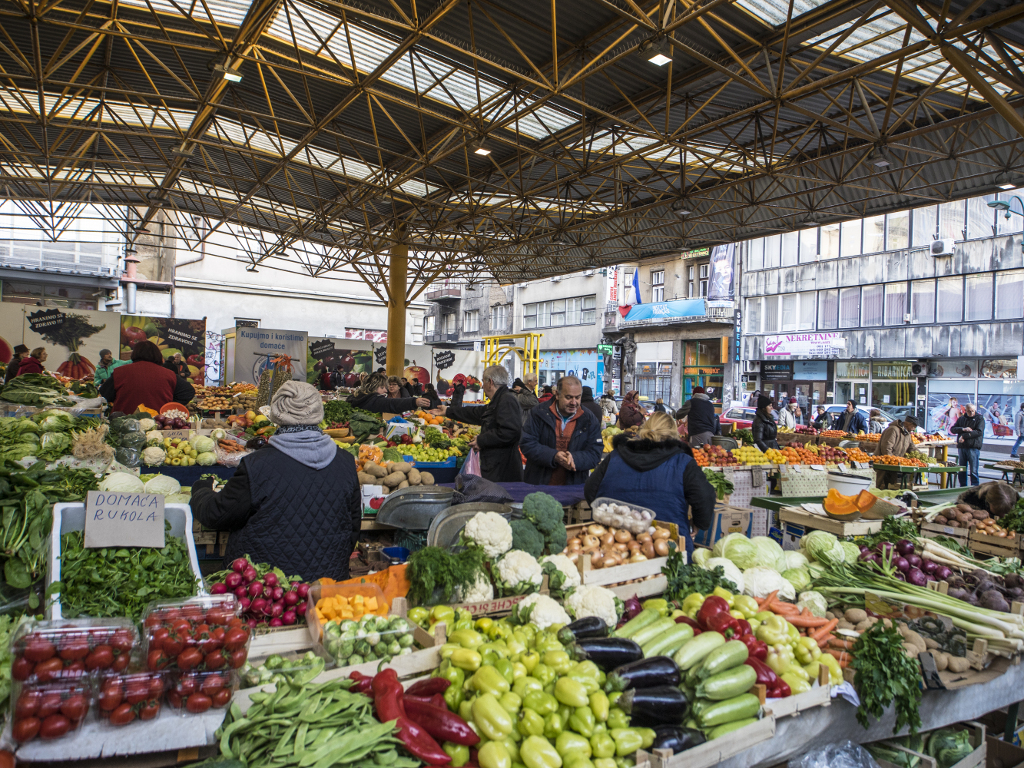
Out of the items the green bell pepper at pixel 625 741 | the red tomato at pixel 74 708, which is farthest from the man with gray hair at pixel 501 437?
the red tomato at pixel 74 708

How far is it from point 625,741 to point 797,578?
2233 mm

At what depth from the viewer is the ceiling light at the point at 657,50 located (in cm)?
664

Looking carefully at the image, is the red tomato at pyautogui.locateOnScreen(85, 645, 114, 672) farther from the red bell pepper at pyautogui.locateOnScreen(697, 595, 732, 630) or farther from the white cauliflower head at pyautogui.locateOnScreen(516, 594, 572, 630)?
the red bell pepper at pyautogui.locateOnScreen(697, 595, 732, 630)

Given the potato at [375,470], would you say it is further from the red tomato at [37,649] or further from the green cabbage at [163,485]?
the red tomato at [37,649]

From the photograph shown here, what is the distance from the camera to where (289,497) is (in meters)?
3.02

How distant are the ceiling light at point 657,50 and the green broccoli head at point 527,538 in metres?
5.53

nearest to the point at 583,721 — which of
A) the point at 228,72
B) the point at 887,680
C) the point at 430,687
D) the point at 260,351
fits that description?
the point at 430,687

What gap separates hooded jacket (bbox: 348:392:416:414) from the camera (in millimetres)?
8750

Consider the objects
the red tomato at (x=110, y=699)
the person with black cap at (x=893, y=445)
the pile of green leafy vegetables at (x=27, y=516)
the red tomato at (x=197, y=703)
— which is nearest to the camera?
the red tomato at (x=110, y=699)

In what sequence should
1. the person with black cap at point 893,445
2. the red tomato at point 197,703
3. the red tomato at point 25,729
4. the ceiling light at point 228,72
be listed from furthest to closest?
the person with black cap at point 893,445
the ceiling light at point 228,72
the red tomato at point 197,703
the red tomato at point 25,729

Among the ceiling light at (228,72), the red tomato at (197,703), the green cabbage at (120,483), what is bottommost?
the red tomato at (197,703)

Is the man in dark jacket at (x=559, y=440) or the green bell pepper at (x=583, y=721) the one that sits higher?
the man in dark jacket at (x=559, y=440)

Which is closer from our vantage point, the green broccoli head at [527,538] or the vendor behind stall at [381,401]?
the green broccoli head at [527,538]

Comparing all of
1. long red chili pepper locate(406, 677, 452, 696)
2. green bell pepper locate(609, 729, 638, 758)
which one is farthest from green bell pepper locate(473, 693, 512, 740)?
green bell pepper locate(609, 729, 638, 758)
